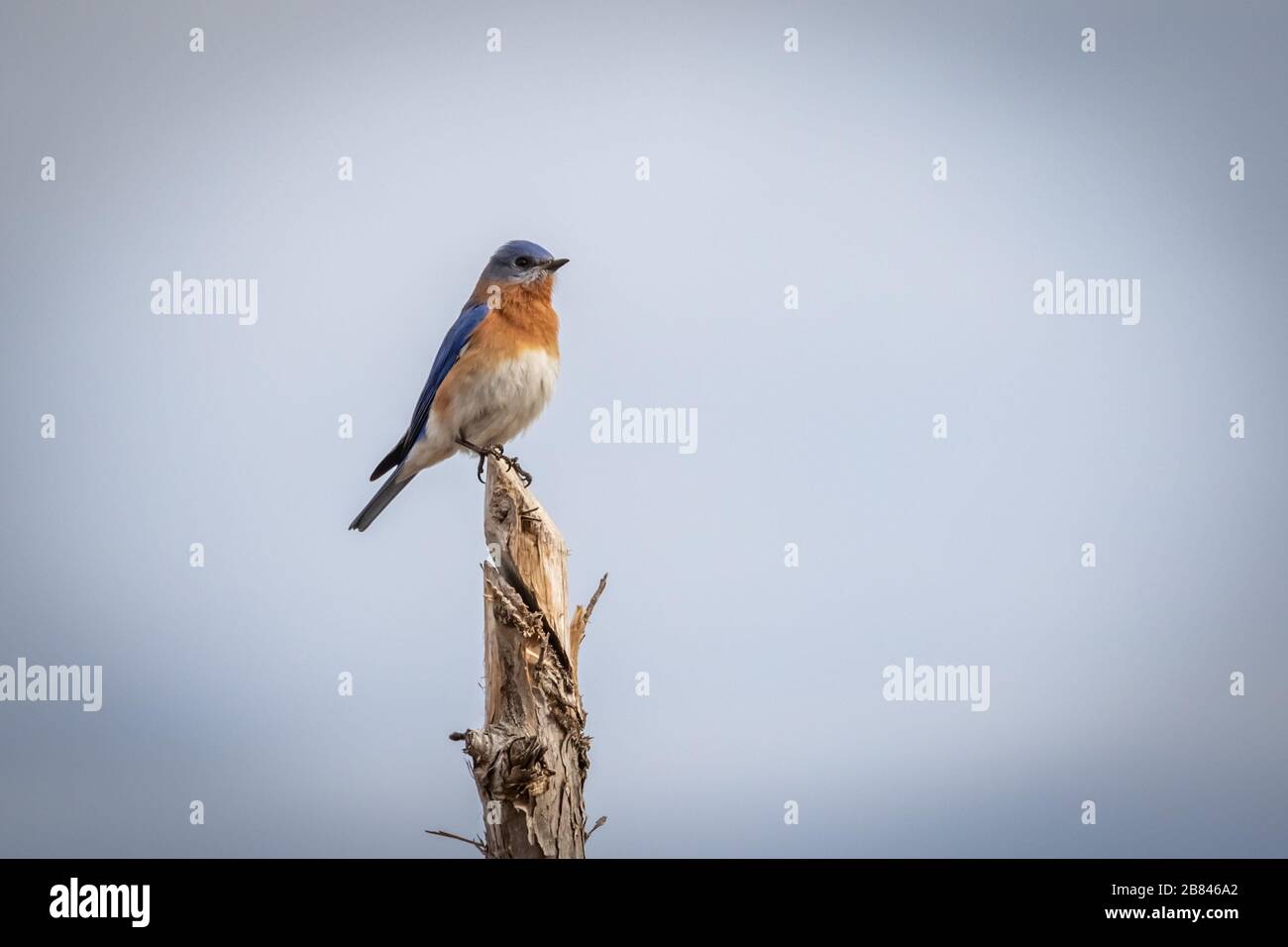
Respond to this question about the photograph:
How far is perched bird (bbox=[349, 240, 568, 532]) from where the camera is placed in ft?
32.0

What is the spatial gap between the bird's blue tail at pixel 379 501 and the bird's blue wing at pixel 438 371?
0.48ft

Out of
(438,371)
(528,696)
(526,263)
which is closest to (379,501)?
(438,371)

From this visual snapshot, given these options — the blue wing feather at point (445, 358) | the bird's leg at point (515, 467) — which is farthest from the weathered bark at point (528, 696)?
the blue wing feather at point (445, 358)

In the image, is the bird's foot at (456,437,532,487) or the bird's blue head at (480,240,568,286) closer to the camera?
the bird's foot at (456,437,532,487)

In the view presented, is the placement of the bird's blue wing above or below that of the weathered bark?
above

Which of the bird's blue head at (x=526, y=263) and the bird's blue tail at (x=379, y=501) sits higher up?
the bird's blue head at (x=526, y=263)

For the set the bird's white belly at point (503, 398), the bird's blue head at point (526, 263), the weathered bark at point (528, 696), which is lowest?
the weathered bark at point (528, 696)

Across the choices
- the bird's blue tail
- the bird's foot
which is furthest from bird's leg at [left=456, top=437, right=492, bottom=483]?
the bird's blue tail

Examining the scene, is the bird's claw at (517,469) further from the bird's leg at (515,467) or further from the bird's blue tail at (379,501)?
the bird's blue tail at (379,501)

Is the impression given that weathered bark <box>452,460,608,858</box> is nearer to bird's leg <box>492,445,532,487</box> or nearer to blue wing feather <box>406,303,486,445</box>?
bird's leg <box>492,445,532,487</box>

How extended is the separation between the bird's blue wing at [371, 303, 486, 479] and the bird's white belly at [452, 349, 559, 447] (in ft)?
1.28

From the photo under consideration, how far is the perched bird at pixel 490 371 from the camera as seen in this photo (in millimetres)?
9742
